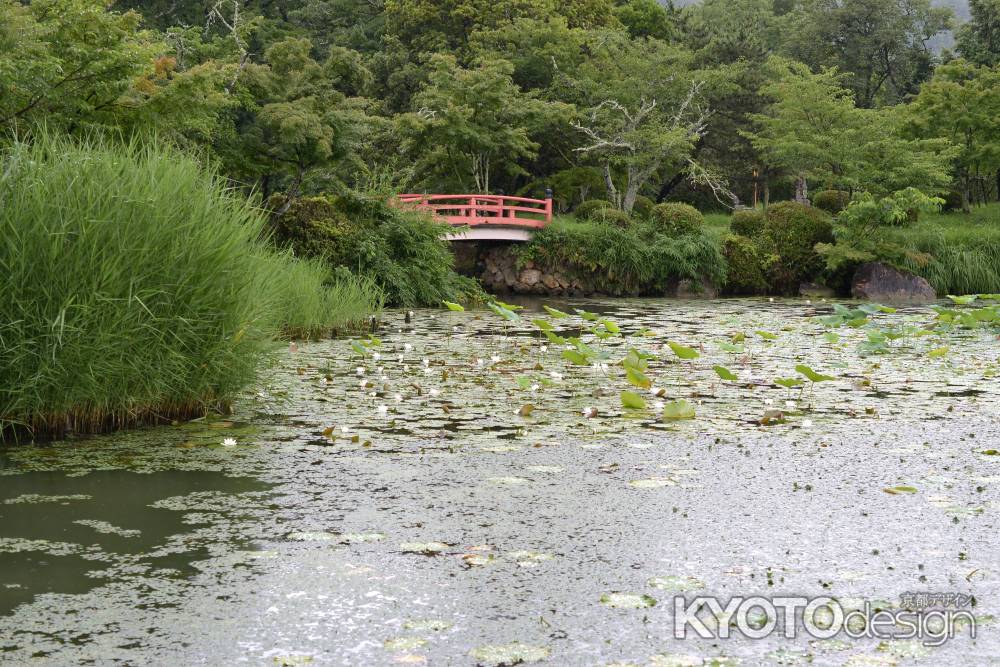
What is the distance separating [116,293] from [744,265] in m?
17.4

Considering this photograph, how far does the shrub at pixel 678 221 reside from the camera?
20.9 meters

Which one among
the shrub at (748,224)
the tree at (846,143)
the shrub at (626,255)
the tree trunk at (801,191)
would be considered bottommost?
the shrub at (626,255)

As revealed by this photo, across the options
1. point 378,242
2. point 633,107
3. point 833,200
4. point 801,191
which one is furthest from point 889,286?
point 378,242

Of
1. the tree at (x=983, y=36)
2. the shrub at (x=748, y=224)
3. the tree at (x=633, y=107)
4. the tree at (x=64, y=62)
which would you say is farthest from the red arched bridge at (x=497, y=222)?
the tree at (x=983, y=36)

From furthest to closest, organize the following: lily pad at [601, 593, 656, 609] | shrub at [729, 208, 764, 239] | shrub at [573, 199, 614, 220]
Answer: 1. shrub at [573, 199, 614, 220]
2. shrub at [729, 208, 764, 239]
3. lily pad at [601, 593, 656, 609]

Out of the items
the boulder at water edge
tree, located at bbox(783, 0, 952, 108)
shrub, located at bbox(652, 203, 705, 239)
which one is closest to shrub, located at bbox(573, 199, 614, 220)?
shrub, located at bbox(652, 203, 705, 239)

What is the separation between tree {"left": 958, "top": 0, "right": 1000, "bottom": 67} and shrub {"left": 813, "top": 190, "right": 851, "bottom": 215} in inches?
392

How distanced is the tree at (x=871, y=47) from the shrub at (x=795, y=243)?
1238 cm

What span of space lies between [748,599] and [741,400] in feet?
11.7

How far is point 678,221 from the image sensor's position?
21.0 meters

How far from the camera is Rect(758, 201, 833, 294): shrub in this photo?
21109 mm

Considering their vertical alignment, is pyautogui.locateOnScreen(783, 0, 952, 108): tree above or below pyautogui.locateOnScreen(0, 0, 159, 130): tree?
above

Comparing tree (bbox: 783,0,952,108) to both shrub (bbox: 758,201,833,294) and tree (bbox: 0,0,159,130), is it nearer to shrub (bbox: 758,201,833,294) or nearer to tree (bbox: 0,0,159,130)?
shrub (bbox: 758,201,833,294)

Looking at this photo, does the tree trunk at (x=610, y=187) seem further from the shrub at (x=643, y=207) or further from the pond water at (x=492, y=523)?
the pond water at (x=492, y=523)
